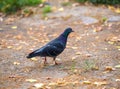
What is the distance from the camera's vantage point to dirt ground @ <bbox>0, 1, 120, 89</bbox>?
702cm

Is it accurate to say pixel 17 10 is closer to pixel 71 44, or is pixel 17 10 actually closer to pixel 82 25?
pixel 82 25

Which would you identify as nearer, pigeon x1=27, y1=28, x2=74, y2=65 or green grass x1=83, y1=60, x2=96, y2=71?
green grass x1=83, y1=60, x2=96, y2=71

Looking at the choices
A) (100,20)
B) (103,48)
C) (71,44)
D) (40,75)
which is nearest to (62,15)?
(100,20)

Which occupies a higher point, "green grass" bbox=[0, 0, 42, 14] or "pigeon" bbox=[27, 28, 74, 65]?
"pigeon" bbox=[27, 28, 74, 65]

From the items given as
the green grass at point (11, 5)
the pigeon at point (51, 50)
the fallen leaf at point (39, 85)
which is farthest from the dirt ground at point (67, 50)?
the green grass at point (11, 5)

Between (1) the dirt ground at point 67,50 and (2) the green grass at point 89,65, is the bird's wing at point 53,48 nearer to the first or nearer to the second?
(1) the dirt ground at point 67,50

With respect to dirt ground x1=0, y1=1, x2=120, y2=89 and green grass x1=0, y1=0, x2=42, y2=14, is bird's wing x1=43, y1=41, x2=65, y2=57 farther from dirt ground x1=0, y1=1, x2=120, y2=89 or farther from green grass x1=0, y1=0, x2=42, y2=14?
green grass x1=0, y1=0, x2=42, y2=14

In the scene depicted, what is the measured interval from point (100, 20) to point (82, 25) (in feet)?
2.00

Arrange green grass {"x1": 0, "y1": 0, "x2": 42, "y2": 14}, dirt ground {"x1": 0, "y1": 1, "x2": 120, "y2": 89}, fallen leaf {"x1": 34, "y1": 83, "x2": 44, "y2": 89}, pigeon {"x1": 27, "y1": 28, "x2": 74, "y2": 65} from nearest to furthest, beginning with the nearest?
fallen leaf {"x1": 34, "y1": 83, "x2": 44, "y2": 89} → dirt ground {"x1": 0, "y1": 1, "x2": 120, "y2": 89} → pigeon {"x1": 27, "y1": 28, "x2": 74, "y2": 65} → green grass {"x1": 0, "y1": 0, "x2": 42, "y2": 14}

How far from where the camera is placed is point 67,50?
941cm

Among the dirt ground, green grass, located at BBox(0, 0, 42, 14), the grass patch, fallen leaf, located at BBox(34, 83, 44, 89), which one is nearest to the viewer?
fallen leaf, located at BBox(34, 83, 44, 89)

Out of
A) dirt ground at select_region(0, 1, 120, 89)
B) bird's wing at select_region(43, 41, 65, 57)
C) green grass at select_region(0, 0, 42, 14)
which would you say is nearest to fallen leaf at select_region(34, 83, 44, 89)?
dirt ground at select_region(0, 1, 120, 89)

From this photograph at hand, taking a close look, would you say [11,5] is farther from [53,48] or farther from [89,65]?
[89,65]

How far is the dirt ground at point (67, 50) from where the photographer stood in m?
7.02
